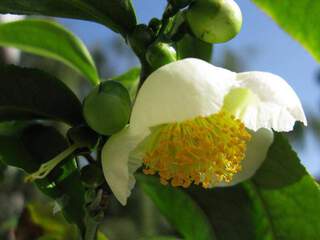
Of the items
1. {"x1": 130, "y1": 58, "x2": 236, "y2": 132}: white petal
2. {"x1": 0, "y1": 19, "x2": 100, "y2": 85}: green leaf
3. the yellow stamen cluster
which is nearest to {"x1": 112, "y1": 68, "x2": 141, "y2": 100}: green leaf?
{"x1": 0, "y1": 19, "x2": 100, "y2": 85}: green leaf

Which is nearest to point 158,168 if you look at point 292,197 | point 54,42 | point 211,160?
point 211,160

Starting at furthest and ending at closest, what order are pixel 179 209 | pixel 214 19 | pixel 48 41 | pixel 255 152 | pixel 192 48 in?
pixel 48 41, pixel 179 209, pixel 192 48, pixel 255 152, pixel 214 19

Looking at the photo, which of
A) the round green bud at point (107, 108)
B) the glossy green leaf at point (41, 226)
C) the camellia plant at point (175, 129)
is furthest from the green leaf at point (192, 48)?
the glossy green leaf at point (41, 226)

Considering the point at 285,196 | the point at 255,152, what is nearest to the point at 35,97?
the point at 255,152

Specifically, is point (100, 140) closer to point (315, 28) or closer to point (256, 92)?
point (256, 92)

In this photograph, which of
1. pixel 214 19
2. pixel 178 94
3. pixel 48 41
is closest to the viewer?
pixel 178 94

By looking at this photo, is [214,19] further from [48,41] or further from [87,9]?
[48,41]

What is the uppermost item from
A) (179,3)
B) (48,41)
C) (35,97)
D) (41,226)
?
(179,3)
